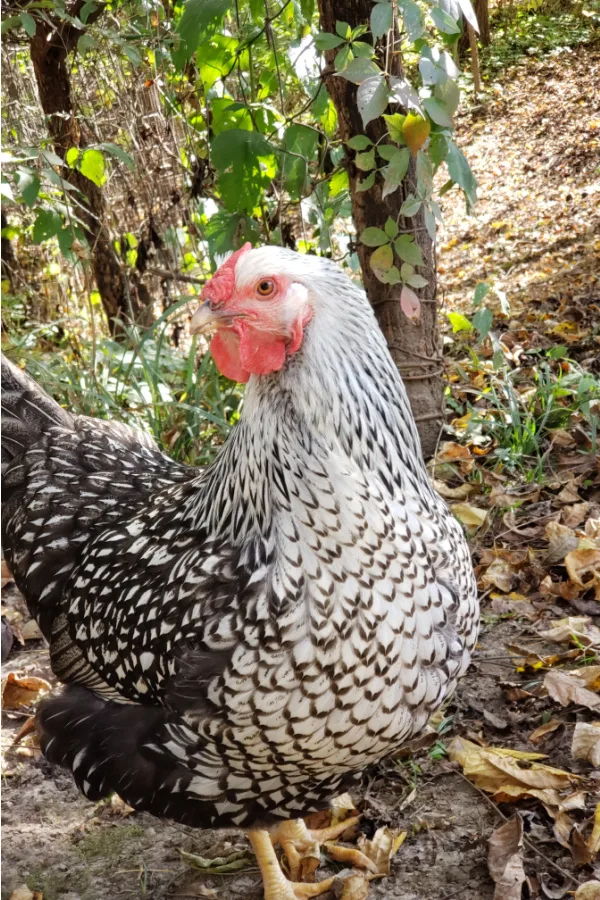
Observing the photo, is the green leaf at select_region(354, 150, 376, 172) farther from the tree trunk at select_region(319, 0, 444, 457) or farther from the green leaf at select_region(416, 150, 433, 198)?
the green leaf at select_region(416, 150, 433, 198)

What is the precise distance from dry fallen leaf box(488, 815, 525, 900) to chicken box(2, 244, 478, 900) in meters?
0.48

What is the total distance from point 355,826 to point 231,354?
1782mm

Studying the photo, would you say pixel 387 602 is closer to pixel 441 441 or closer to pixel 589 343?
pixel 441 441

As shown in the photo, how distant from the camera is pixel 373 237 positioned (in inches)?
145

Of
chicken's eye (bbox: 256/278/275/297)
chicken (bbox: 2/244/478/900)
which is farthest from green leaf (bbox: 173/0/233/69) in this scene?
chicken's eye (bbox: 256/278/275/297)

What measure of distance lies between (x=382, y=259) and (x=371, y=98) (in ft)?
2.93

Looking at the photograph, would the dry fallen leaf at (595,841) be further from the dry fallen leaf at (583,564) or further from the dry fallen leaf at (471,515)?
the dry fallen leaf at (471,515)

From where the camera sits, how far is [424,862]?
273 centimetres

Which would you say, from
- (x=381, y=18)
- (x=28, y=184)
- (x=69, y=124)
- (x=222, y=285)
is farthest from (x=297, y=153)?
(x=69, y=124)

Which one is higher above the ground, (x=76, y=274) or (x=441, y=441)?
(x=76, y=274)

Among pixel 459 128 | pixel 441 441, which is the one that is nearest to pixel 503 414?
pixel 441 441

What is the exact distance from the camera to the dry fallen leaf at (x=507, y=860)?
2459mm

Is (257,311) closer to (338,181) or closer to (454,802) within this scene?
(454,802)

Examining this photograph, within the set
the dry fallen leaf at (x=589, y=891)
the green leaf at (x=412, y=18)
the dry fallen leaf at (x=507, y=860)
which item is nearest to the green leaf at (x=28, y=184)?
the green leaf at (x=412, y=18)
